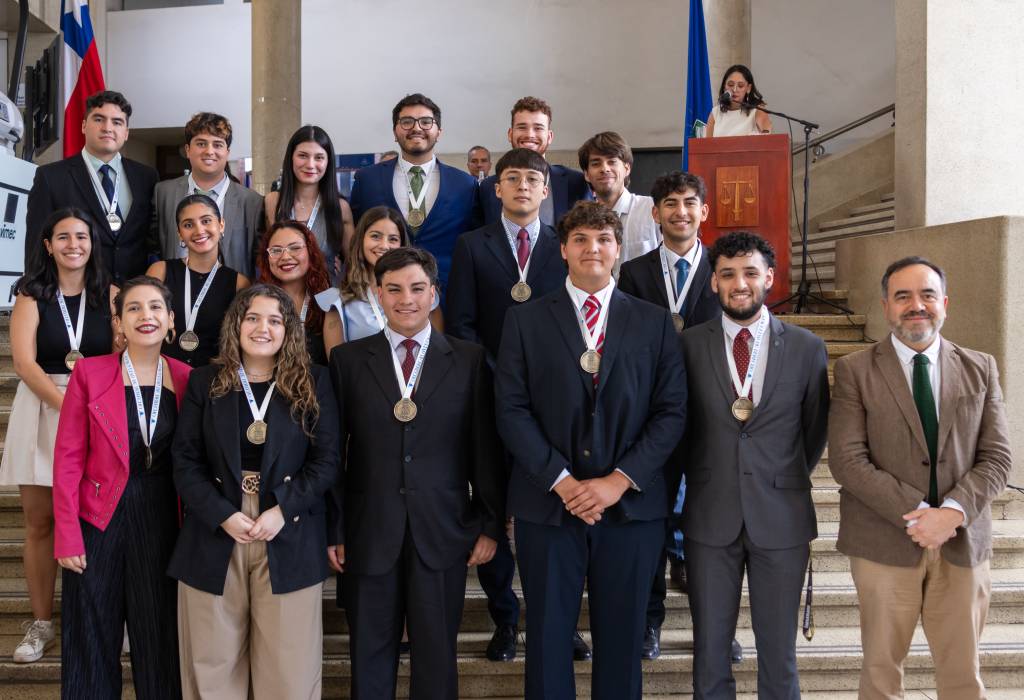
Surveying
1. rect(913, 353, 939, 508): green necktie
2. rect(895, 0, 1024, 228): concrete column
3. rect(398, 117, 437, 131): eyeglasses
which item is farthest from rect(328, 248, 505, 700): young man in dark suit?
rect(895, 0, 1024, 228): concrete column

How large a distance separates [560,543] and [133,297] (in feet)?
5.56

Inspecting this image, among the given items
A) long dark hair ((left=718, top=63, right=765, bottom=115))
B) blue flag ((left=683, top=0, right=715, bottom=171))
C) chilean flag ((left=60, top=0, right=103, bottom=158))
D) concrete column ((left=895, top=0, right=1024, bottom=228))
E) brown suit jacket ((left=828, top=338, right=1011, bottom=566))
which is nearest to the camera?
brown suit jacket ((left=828, top=338, right=1011, bottom=566))

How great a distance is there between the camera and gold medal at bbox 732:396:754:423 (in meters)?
2.76

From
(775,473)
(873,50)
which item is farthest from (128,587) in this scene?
(873,50)

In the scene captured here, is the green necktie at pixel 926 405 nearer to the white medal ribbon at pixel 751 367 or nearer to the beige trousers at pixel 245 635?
the white medal ribbon at pixel 751 367

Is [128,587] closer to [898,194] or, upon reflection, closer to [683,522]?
[683,522]

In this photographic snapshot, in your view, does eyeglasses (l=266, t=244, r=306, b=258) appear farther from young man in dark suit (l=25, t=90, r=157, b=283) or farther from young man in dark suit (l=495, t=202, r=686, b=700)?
young man in dark suit (l=495, t=202, r=686, b=700)

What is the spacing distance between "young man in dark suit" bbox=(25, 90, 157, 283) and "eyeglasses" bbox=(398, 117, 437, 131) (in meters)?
1.27

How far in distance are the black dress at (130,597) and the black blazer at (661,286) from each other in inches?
71.6

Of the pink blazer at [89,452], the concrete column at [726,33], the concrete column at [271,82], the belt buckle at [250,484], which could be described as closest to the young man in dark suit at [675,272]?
the belt buckle at [250,484]

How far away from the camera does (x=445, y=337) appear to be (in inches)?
117

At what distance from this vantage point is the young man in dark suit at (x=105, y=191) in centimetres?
386

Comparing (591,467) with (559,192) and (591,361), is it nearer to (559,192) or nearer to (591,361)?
(591,361)

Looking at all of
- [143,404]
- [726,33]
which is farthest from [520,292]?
[726,33]
